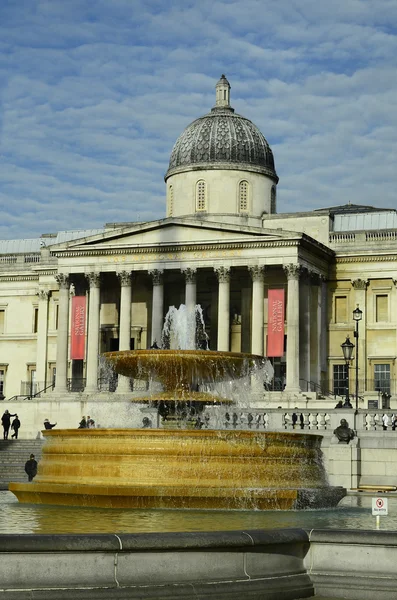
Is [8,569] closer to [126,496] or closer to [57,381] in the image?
[126,496]

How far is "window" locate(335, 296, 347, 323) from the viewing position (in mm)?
67000

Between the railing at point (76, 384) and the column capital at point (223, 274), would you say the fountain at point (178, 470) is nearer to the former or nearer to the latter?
the column capital at point (223, 274)

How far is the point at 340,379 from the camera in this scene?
218 ft

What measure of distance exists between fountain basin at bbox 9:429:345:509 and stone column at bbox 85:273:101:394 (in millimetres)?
44530

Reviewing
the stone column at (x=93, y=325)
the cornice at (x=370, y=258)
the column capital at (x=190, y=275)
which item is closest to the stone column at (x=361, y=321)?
the cornice at (x=370, y=258)

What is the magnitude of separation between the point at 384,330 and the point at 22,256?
25.9 metres

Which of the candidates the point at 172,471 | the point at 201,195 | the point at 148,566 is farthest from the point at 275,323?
the point at 148,566

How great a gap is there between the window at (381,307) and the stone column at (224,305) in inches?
387

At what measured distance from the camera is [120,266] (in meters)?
65.1

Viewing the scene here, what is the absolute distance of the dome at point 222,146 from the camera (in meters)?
69.4

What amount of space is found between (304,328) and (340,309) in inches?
179

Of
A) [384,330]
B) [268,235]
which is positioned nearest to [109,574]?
[268,235]

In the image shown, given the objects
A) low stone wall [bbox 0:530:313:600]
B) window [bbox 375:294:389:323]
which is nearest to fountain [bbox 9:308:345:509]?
low stone wall [bbox 0:530:313:600]

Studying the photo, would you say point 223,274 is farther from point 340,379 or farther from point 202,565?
point 202,565
